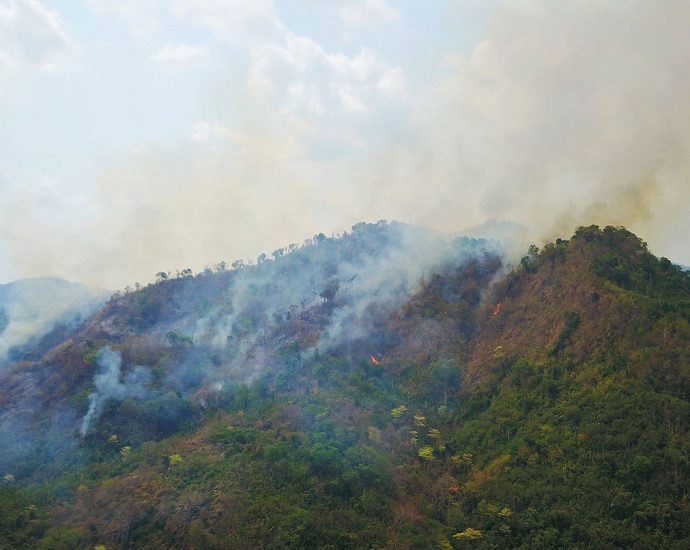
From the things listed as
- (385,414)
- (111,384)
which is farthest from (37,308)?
(385,414)

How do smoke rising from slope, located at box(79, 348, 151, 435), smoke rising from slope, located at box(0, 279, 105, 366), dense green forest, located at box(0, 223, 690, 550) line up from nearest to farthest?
dense green forest, located at box(0, 223, 690, 550) < smoke rising from slope, located at box(79, 348, 151, 435) < smoke rising from slope, located at box(0, 279, 105, 366)

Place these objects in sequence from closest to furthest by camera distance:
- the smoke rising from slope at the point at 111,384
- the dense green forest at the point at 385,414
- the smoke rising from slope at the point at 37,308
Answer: the dense green forest at the point at 385,414, the smoke rising from slope at the point at 111,384, the smoke rising from slope at the point at 37,308

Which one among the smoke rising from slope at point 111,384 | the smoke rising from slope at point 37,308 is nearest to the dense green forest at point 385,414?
the smoke rising from slope at point 111,384

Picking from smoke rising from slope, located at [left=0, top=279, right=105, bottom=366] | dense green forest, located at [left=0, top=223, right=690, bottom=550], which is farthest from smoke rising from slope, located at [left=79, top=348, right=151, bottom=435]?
smoke rising from slope, located at [left=0, top=279, right=105, bottom=366]

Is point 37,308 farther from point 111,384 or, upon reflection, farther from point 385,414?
point 385,414

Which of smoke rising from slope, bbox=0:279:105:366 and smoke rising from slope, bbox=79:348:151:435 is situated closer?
smoke rising from slope, bbox=79:348:151:435

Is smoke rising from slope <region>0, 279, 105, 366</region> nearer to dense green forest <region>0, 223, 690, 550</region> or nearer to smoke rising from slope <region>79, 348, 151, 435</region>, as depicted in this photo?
dense green forest <region>0, 223, 690, 550</region>

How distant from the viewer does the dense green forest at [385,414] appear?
42.0 meters

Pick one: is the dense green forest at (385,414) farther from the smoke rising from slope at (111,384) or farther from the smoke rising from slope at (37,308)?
the smoke rising from slope at (37,308)

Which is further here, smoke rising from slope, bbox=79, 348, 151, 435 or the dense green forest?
smoke rising from slope, bbox=79, 348, 151, 435

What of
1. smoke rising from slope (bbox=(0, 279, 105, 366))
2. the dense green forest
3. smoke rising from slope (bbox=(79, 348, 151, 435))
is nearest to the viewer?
the dense green forest

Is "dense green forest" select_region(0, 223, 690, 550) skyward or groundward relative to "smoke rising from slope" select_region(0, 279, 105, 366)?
groundward

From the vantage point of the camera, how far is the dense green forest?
42.0 m

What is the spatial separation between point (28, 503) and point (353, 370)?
3119 centimetres
